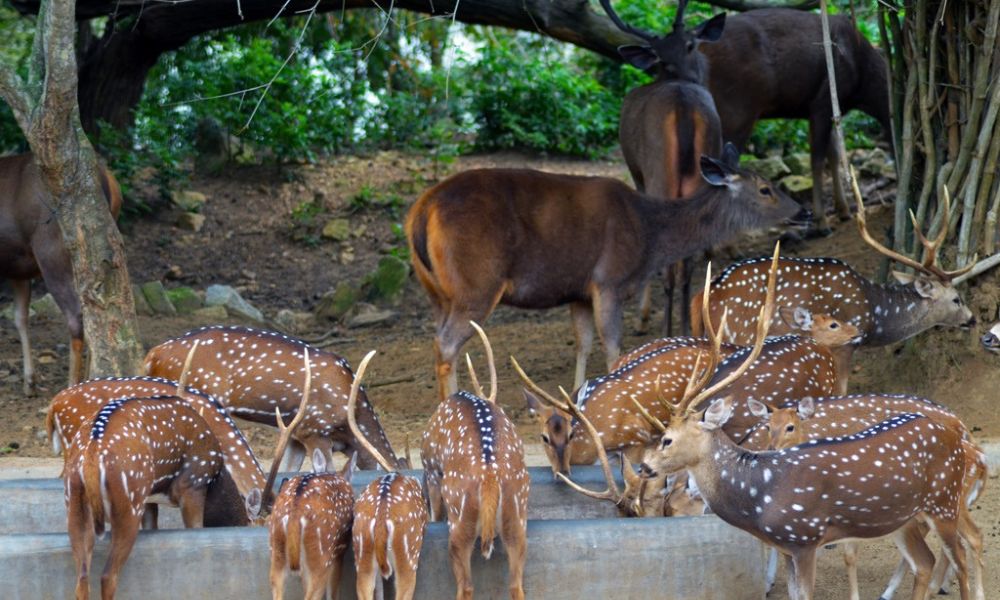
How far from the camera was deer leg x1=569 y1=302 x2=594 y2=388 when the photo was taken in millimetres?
9078

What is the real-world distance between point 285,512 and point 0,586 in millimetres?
1214

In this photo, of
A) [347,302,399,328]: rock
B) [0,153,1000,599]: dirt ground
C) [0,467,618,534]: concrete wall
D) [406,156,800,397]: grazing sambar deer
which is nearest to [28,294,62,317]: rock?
[0,153,1000,599]: dirt ground

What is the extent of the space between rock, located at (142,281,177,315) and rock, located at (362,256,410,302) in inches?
65.3

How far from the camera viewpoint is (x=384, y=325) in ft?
38.5

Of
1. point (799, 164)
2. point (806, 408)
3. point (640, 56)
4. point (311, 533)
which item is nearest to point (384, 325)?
point (640, 56)

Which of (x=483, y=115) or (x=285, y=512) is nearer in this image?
(x=285, y=512)

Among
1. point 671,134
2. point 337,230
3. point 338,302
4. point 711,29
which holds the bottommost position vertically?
point 338,302

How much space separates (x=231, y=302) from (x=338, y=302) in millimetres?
910

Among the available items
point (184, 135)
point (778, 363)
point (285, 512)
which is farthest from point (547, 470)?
point (184, 135)

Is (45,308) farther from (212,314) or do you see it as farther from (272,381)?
(272,381)

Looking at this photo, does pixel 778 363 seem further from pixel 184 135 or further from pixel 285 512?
pixel 184 135

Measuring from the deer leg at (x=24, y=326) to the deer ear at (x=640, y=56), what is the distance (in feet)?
15.4

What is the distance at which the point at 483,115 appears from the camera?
46.7 feet

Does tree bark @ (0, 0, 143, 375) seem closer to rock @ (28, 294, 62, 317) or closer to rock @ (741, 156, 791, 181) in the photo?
rock @ (28, 294, 62, 317)
